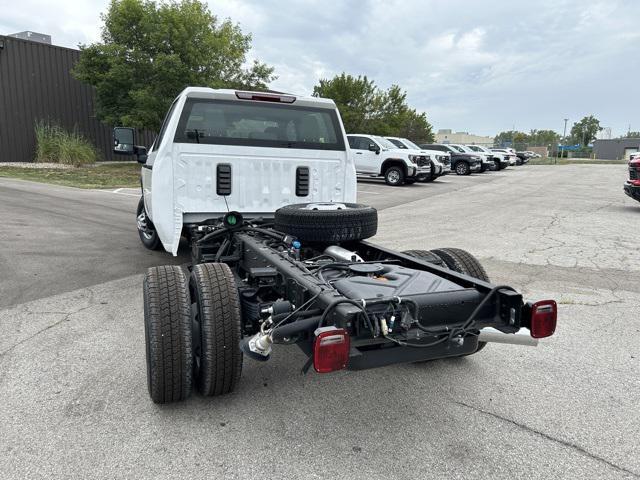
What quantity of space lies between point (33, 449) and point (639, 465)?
2968mm

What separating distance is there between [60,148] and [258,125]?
18.6 meters

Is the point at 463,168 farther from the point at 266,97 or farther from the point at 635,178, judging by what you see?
the point at 266,97

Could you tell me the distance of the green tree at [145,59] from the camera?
63.4 ft

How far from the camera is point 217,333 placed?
8.86 feet

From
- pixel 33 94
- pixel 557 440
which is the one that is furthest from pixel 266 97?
pixel 33 94

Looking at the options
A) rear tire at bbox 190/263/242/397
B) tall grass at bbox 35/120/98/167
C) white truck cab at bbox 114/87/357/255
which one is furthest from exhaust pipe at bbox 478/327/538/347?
tall grass at bbox 35/120/98/167

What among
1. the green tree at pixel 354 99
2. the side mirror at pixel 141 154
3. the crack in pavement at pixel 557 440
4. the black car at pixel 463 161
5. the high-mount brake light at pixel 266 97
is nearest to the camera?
the crack in pavement at pixel 557 440

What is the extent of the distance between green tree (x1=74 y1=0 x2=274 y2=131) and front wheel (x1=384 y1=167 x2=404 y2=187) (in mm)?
Result: 8309

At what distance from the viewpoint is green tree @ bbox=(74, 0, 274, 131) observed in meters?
19.3

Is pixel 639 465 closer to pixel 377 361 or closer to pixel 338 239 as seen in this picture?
pixel 377 361

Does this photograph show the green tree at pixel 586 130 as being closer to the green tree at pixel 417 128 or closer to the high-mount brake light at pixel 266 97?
the green tree at pixel 417 128

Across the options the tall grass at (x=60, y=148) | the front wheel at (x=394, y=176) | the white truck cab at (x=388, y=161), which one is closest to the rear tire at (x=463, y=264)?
the white truck cab at (x=388, y=161)

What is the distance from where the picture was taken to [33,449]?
2.43 meters

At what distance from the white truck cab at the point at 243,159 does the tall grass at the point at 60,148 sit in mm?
17558
